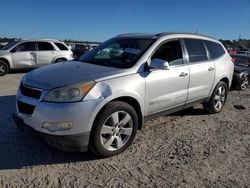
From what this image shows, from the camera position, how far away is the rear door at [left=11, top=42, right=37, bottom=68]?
1270cm

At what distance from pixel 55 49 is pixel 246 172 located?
11025 mm

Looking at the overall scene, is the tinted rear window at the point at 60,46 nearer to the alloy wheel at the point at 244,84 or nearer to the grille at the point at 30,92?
the alloy wheel at the point at 244,84

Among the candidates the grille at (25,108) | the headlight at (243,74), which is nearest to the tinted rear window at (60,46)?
the headlight at (243,74)

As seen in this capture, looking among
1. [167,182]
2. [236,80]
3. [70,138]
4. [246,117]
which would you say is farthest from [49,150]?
[236,80]

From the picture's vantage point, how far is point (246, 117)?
6.70 metres

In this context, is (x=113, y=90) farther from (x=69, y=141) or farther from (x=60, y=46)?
(x=60, y=46)

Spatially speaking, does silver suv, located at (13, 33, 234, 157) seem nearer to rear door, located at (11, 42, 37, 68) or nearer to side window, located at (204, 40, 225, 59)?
side window, located at (204, 40, 225, 59)

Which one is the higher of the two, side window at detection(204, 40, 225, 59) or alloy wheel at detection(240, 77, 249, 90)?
side window at detection(204, 40, 225, 59)

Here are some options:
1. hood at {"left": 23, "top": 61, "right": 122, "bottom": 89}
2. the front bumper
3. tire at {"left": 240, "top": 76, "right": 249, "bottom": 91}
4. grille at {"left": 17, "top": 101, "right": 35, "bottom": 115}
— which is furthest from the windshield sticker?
tire at {"left": 240, "top": 76, "right": 249, "bottom": 91}

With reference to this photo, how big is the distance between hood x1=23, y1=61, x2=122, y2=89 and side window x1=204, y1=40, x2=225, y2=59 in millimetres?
2771

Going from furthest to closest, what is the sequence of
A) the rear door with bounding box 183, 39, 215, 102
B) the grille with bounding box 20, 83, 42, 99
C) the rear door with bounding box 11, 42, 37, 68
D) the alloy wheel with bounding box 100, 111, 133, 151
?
the rear door with bounding box 11, 42, 37, 68, the rear door with bounding box 183, 39, 215, 102, the alloy wheel with bounding box 100, 111, 133, 151, the grille with bounding box 20, 83, 42, 99

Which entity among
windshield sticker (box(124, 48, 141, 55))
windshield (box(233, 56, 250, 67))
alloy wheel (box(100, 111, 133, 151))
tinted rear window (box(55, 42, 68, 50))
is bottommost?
windshield (box(233, 56, 250, 67))

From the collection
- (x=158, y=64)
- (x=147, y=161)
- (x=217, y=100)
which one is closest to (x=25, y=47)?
(x=217, y=100)

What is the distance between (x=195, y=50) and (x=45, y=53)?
886cm
